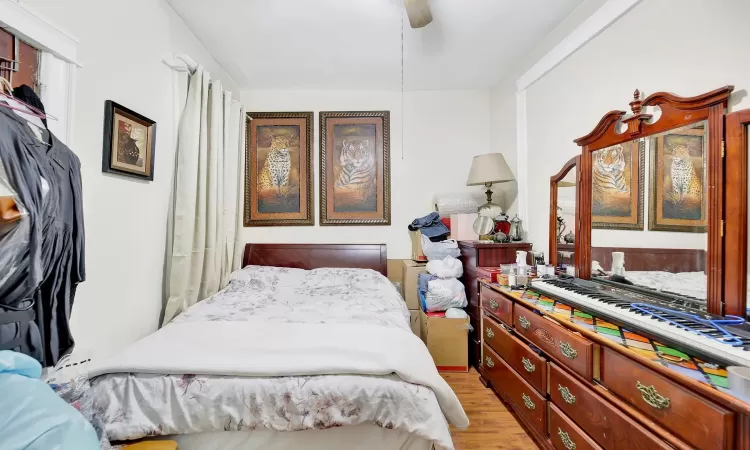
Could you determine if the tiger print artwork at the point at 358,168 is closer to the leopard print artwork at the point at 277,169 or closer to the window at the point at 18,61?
the leopard print artwork at the point at 277,169

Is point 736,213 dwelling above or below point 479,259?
above

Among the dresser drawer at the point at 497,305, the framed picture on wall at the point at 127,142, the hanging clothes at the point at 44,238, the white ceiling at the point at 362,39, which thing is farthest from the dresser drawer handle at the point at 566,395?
the framed picture on wall at the point at 127,142

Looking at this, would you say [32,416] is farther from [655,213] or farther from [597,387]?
[655,213]

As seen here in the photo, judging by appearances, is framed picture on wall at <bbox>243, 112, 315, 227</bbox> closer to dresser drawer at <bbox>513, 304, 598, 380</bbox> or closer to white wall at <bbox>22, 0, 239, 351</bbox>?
white wall at <bbox>22, 0, 239, 351</bbox>

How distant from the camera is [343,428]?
1260 millimetres

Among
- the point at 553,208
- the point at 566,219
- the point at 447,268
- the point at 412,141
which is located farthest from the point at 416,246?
the point at 566,219

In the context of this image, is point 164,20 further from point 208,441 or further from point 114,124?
point 208,441

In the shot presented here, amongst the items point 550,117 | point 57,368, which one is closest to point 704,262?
point 550,117

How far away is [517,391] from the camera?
1.90 meters

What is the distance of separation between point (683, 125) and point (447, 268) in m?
1.84

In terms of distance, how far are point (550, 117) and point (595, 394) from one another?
201cm

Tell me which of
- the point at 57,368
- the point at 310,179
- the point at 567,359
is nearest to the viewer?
the point at 57,368

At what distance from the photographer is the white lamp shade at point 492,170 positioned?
→ 9.37ft

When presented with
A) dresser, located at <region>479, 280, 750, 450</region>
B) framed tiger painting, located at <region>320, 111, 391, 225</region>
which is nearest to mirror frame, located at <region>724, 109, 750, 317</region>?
dresser, located at <region>479, 280, 750, 450</region>
